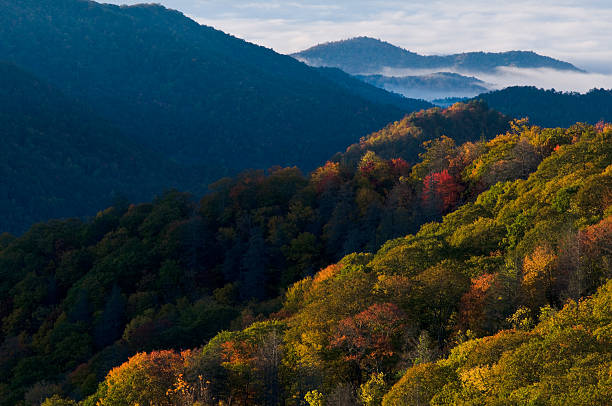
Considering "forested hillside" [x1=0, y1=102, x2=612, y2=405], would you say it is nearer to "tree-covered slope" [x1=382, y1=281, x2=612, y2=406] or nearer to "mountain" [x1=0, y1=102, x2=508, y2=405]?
"tree-covered slope" [x1=382, y1=281, x2=612, y2=406]

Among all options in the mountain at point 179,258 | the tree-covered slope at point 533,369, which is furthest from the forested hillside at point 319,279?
the mountain at point 179,258

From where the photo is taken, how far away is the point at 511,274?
37344 millimetres

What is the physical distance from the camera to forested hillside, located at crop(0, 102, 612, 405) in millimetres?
35594

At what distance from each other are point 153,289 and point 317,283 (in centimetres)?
4372

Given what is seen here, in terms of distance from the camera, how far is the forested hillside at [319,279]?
3559 centimetres

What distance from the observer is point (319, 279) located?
5666 cm

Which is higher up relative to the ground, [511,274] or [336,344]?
[511,274]

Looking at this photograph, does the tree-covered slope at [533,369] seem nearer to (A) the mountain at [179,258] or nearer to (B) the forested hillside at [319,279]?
(B) the forested hillside at [319,279]

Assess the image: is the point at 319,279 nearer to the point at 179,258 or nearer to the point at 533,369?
the point at 533,369

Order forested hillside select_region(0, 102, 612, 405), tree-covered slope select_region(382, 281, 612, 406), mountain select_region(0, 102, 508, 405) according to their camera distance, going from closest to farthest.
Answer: tree-covered slope select_region(382, 281, 612, 406), forested hillside select_region(0, 102, 612, 405), mountain select_region(0, 102, 508, 405)

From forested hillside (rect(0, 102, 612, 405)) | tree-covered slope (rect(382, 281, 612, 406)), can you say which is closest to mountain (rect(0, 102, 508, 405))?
forested hillside (rect(0, 102, 612, 405))

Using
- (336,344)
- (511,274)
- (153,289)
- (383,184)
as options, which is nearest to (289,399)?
(336,344)

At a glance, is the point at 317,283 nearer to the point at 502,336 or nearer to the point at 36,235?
the point at 502,336

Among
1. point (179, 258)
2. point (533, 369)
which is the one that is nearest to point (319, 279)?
point (533, 369)
